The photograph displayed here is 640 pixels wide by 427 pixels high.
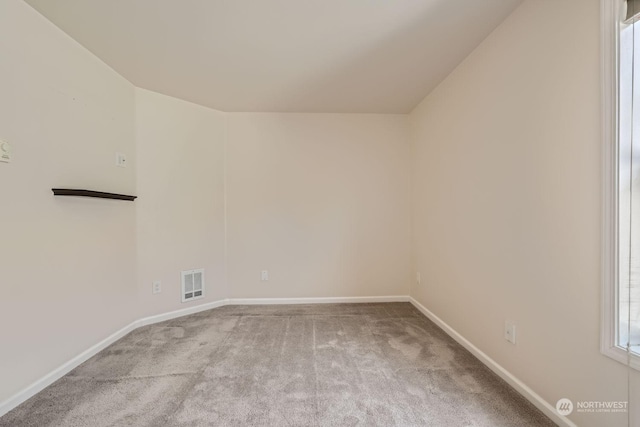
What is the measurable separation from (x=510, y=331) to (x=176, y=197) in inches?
121

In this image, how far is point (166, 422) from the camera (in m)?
1.32

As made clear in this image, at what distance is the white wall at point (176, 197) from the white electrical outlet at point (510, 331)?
2.74 metres

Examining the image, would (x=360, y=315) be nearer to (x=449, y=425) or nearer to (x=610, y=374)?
(x=449, y=425)

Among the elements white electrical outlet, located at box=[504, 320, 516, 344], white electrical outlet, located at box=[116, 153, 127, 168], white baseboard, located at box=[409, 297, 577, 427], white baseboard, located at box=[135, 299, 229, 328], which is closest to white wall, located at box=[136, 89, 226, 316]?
white baseboard, located at box=[135, 299, 229, 328]

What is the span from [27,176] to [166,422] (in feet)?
5.38

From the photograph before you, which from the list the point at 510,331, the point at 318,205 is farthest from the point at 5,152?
the point at 510,331

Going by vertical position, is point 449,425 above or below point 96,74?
below

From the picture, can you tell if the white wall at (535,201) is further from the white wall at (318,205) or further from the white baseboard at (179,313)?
the white baseboard at (179,313)

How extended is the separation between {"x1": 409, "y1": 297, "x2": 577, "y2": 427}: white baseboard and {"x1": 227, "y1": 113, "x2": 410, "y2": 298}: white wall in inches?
39.7

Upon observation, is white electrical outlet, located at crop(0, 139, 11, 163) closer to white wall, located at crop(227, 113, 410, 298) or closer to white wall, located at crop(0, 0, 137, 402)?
white wall, located at crop(0, 0, 137, 402)

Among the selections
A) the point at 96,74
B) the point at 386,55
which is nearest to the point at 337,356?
the point at 386,55

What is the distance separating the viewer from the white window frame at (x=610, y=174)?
106 centimetres
